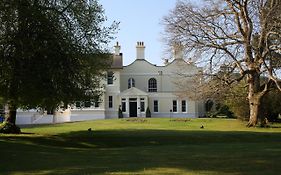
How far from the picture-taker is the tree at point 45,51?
873 inches

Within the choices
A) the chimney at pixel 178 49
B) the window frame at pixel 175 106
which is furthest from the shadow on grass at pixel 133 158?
the window frame at pixel 175 106

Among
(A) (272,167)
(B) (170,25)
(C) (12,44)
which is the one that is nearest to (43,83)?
(C) (12,44)

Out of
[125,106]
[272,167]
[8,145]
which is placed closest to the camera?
[272,167]

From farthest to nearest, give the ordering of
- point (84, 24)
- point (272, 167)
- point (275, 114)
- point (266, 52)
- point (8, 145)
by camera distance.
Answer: point (275, 114) → point (266, 52) → point (84, 24) → point (8, 145) → point (272, 167)

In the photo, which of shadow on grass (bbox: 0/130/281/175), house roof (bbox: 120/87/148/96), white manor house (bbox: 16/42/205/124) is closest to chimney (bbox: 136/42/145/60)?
white manor house (bbox: 16/42/205/124)

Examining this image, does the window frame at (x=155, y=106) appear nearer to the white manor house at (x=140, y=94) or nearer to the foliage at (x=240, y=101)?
the white manor house at (x=140, y=94)

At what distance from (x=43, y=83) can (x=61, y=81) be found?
3.38ft

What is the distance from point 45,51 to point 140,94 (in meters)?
42.7

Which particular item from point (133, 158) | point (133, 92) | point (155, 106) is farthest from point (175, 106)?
Result: point (133, 158)

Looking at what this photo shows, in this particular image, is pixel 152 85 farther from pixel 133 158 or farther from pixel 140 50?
pixel 133 158

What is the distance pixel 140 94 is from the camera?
64.6 metres

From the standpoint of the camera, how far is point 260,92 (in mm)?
38969

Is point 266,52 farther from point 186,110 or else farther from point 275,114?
point 186,110

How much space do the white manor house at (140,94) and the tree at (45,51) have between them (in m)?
36.8
